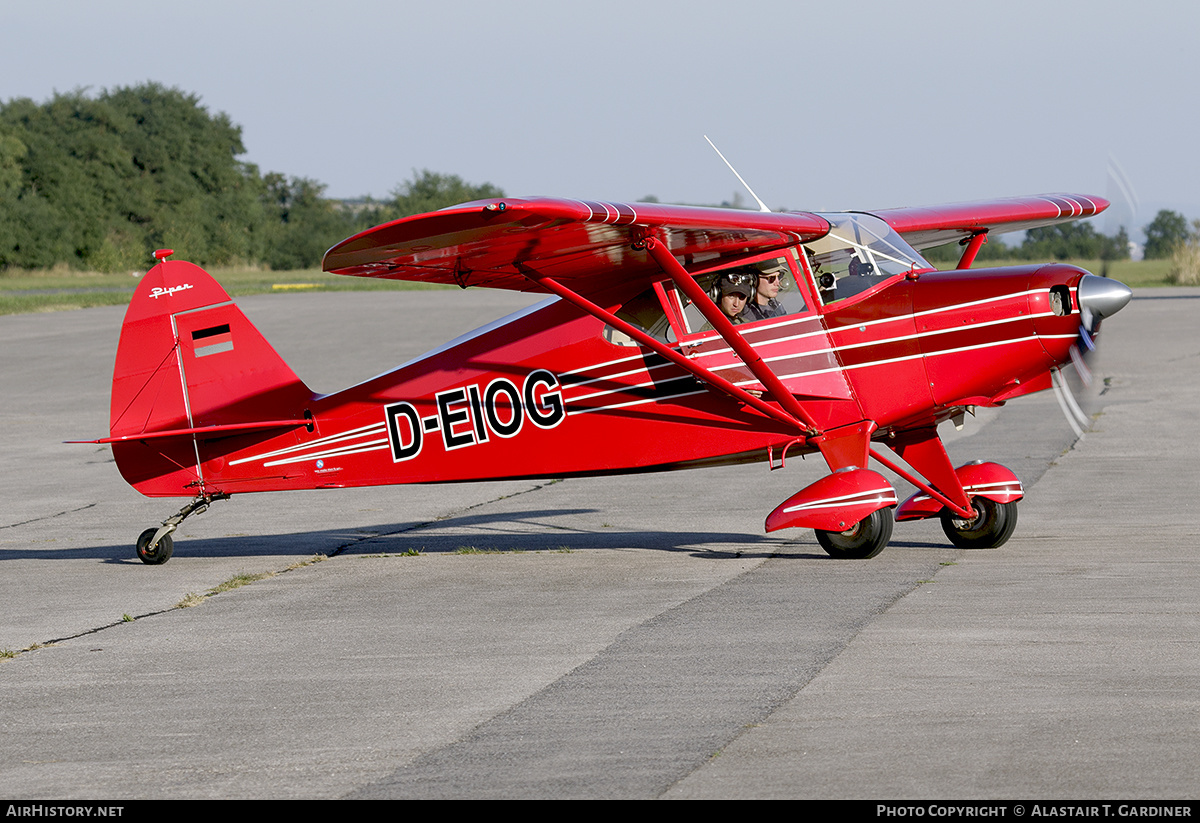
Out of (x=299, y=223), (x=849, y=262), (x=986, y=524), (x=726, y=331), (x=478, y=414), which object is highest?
(x=299, y=223)

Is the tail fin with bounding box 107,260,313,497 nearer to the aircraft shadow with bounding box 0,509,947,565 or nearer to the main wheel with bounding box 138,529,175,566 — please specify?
the main wheel with bounding box 138,529,175,566

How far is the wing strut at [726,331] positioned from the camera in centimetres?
926

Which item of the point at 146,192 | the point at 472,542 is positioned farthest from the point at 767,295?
the point at 146,192

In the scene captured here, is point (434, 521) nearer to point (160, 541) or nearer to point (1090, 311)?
point (160, 541)

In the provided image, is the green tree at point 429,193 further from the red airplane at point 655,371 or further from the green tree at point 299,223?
the red airplane at point 655,371

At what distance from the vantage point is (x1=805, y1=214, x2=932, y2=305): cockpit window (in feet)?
32.4

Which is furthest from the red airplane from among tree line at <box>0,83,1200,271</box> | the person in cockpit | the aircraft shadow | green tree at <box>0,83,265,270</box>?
green tree at <box>0,83,265,270</box>

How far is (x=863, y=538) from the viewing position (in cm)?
980

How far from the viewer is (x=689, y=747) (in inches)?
212

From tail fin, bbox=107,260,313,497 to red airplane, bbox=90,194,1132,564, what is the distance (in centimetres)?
2

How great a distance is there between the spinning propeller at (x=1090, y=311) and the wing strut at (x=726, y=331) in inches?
73.7

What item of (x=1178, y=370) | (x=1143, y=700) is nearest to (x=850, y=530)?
(x=1143, y=700)

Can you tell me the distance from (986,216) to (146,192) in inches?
3452

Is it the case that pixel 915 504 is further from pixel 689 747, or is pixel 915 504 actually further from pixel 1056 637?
pixel 689 747
